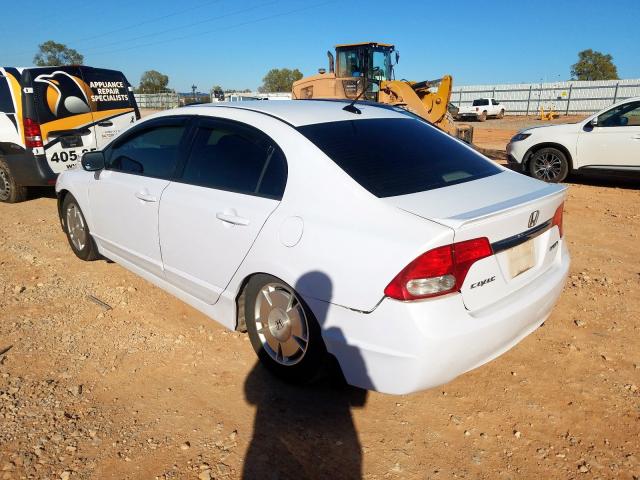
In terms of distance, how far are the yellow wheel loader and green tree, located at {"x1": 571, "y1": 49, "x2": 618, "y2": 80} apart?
63735mm

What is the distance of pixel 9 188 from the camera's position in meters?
A: 7.55

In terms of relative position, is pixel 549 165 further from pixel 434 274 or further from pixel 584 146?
pixel 434 274

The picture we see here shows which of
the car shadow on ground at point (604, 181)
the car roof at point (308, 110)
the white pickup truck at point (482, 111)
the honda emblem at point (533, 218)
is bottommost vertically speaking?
the white pickup truck at point (482, 111)

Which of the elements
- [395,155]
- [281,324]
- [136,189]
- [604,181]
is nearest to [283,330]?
[281,324]

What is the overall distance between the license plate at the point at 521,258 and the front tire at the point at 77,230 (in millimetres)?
3774

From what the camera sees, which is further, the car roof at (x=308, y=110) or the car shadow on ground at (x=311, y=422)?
the car roof at (x=308, y=110)

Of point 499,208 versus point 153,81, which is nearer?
point 499,208

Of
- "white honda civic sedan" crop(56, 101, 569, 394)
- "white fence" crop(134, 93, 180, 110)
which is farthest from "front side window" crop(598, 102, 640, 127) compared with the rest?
"white fence" crop(134, 93, 180, 110)

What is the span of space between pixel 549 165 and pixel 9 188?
9.29m

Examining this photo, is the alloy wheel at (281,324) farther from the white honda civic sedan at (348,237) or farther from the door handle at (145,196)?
the door handle at (145,196)

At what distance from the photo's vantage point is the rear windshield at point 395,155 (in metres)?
2.55

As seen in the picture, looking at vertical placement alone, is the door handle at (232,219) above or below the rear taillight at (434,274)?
above

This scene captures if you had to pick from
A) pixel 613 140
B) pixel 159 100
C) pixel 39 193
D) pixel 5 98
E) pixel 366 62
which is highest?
pixel 366 62

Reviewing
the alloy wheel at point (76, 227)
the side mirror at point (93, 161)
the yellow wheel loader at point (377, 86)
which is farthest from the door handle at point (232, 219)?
the yellow wheel loader at point (377, 86)
